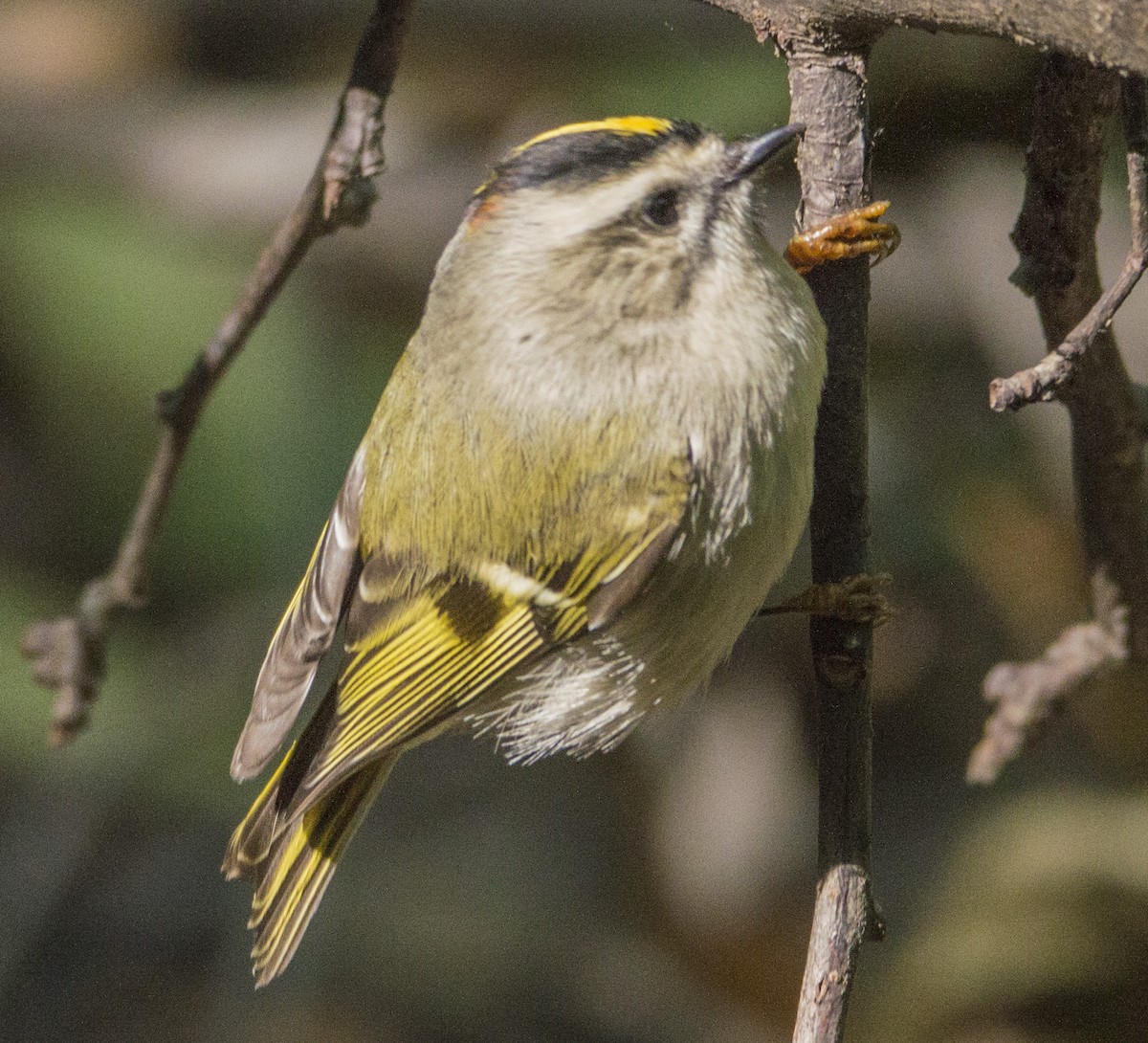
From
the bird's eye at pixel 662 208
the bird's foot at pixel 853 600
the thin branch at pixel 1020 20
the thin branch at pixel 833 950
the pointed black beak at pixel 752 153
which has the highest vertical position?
the thin branch at pixel 1020 20

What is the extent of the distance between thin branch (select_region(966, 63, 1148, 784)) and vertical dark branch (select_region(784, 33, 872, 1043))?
186 millimetres

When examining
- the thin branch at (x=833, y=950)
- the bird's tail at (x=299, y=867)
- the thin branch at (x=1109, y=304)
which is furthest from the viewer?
the bird's tail at (x=299, y=867)

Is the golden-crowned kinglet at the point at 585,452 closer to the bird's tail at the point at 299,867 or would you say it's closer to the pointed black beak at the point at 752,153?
the pointed black beak at the point at 752,153

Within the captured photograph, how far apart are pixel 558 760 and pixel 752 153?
1.75 meters

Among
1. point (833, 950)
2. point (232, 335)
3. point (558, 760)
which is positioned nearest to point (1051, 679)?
point (833, 950)

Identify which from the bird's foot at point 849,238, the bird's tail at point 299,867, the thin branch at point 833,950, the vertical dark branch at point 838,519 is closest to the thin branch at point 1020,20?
the vertical dark branch at point 838,519

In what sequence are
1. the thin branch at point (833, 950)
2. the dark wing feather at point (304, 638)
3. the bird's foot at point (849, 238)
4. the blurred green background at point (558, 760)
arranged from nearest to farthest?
the thin branch at point (833, 950) < the bird's foot at point (849, 238) < the dark wing feather at point (304, 638) < the blurred green background at point (558, 760)

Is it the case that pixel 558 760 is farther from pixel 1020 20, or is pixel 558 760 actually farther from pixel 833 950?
pixel 1020 20

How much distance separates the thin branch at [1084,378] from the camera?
1268 mm

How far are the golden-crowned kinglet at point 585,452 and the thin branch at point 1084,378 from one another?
24cm

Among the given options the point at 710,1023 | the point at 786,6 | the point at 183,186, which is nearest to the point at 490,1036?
the point at 710,1023

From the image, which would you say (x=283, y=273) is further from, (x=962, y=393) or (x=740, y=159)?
(x=962, y=393)

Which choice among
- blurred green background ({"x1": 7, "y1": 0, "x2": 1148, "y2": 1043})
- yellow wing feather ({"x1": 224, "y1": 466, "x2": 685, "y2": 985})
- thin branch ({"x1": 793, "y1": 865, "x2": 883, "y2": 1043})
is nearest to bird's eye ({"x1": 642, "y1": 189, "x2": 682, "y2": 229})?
yellow wing feather ({"x1": 224, "y1": 466, "x2": 685, "y2": 985})

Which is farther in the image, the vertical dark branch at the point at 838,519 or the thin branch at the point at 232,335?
the thin branch at the point at 232,335
